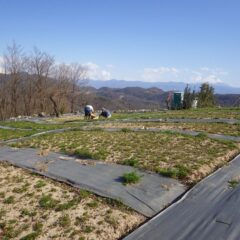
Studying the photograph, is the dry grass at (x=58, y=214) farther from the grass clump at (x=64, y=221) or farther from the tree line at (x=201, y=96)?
the tree line at (x=201, y=96)

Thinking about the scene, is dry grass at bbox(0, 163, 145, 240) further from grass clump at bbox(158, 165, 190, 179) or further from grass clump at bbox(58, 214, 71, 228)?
grass clump at bbox(158, 165, 190, 179)

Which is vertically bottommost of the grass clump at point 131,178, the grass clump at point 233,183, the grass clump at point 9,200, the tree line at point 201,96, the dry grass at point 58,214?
the grass clump at point 9,200

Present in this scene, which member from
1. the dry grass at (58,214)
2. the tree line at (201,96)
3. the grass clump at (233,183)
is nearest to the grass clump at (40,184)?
the dry grass at (58,214)

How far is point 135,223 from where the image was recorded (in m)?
6.33

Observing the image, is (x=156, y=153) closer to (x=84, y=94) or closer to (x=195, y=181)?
(x=195, y=181)

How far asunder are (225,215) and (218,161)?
3.49m

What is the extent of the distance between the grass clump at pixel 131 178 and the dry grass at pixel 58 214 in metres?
0.98

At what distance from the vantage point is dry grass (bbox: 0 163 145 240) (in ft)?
19.9

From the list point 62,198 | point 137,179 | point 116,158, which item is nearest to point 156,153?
point 116,158

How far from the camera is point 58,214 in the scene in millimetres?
6742

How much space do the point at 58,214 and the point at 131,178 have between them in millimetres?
2102

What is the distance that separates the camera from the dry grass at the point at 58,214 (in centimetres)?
607

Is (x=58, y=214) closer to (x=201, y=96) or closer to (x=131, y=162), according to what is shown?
(x=131, y=162)

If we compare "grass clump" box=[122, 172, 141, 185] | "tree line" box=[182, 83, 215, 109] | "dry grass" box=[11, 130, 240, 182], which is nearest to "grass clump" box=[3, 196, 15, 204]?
"grass clump" box=[122, 172, 141, 185]
